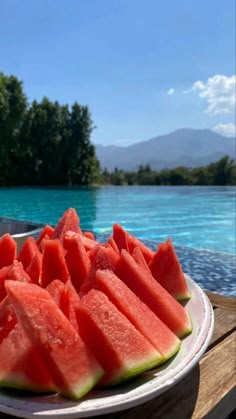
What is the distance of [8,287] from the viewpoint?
2.25 feet

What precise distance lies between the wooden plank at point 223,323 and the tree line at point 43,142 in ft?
79.0

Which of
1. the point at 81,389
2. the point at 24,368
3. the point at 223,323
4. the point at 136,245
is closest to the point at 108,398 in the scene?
the point at 81,389

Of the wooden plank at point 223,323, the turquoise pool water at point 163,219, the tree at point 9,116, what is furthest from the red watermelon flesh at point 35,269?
the tree at point 9,116

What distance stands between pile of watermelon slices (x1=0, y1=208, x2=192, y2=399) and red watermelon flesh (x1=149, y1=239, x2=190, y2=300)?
4.7 inches

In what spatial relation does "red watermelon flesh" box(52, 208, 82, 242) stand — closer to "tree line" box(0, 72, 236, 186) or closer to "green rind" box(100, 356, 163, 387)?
"green rind" box(100, 356, 163, 387)

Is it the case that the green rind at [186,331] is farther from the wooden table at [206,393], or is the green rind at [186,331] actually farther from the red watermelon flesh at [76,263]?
the red watermelon flesh at [76,263]

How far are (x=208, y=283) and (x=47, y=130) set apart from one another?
936 inches

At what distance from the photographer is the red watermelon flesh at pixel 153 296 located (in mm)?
907

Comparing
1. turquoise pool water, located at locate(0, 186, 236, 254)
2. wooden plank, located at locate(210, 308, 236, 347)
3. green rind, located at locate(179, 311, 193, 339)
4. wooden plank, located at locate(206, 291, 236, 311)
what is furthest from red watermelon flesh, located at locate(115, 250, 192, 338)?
turquoise pool water, located at locate(0, 186, 236, 254)

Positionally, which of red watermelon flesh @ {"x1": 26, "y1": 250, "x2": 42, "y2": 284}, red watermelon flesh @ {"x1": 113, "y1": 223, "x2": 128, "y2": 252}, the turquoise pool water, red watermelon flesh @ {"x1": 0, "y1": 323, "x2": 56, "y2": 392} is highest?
red watermelon flesh @ {"x1": 113, "y1": 223, "x2": 128, "y2": 252}

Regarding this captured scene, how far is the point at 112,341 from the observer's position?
72cm

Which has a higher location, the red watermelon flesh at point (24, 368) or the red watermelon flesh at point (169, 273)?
the red watermelon flesh at point (169, 273)

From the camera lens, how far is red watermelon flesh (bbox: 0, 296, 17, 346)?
755 mm

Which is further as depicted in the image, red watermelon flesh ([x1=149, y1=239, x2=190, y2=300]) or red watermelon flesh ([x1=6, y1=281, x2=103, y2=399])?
red watermelon flesh ([x1=149, y1=239, x2=190, y2=300])
